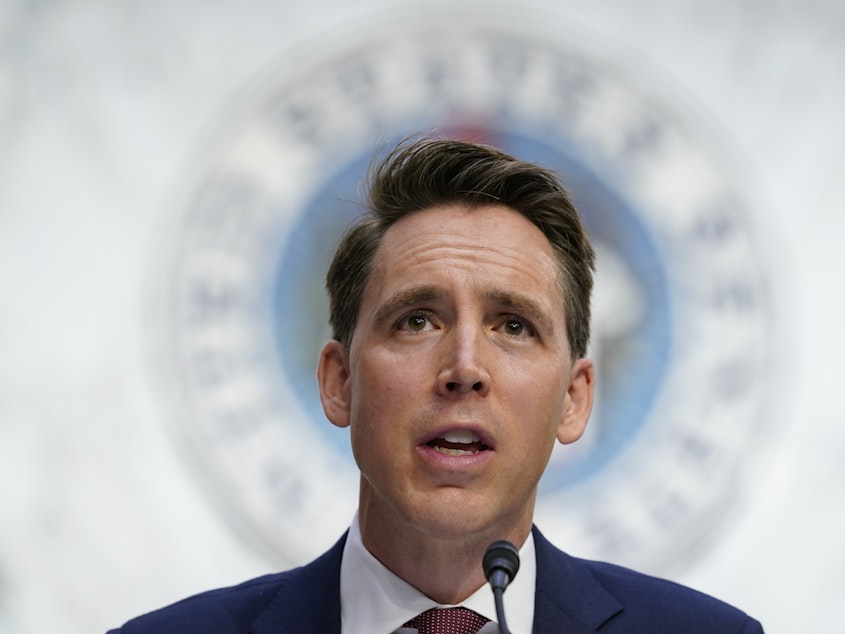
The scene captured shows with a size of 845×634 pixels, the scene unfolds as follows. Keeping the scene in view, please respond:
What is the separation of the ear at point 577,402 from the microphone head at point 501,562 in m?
0.54

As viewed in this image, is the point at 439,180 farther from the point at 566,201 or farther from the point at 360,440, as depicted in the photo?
the point at 360,440

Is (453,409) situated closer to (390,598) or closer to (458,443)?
(458,443)

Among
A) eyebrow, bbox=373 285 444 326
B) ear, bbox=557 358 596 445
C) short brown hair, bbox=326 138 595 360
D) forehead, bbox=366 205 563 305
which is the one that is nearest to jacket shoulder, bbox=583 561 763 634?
ear, bbox=557 358 596 445

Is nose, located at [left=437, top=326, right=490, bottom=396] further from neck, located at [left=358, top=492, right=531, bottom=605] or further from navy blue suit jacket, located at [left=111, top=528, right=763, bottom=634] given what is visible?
navy blue suit jacket, located at [left=111, top=528, right=763, bottom=634]

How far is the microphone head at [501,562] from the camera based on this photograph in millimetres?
1732

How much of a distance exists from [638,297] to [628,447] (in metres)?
0.53

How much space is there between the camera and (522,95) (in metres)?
4.10

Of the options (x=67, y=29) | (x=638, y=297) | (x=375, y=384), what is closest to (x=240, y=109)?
(x=67, y=29)

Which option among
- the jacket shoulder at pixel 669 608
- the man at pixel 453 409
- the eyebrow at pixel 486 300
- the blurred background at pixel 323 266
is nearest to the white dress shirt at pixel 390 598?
the man at pixel 453 409

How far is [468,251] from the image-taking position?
217 centimetres

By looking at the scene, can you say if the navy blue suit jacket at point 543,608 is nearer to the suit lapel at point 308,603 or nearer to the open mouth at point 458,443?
the suit lapel at point 308,603

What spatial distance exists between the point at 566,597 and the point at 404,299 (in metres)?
0.65

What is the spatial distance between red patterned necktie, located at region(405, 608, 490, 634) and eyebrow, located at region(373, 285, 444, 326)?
54cm

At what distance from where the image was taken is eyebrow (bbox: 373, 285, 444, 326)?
2.11 m
